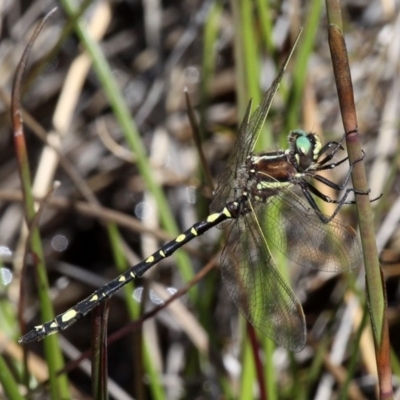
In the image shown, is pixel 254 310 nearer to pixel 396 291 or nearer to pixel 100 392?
pixel 100 392

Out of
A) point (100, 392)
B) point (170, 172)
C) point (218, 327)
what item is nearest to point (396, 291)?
point (218, 327)

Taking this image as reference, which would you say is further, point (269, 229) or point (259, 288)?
point (269, 229)

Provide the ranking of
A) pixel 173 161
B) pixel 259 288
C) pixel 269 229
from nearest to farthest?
pixel 259 288
pixel 269 229
pixel 173 161

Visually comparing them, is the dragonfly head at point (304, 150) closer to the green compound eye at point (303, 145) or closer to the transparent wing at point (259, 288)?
the green compound eye at point (303, 145)

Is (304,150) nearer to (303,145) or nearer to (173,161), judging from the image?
(303,145)

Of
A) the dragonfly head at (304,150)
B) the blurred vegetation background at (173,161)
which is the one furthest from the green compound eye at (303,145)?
the blurred vegetation background at (173,161)

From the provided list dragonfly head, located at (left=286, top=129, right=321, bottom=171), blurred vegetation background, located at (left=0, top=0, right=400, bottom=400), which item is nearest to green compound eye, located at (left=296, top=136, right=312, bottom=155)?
dragonfly head, located at (left=286, top=129, right=321, bottom=171)

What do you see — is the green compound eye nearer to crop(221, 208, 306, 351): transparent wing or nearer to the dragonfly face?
the dragonfly face

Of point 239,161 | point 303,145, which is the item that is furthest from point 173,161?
point 303,145
